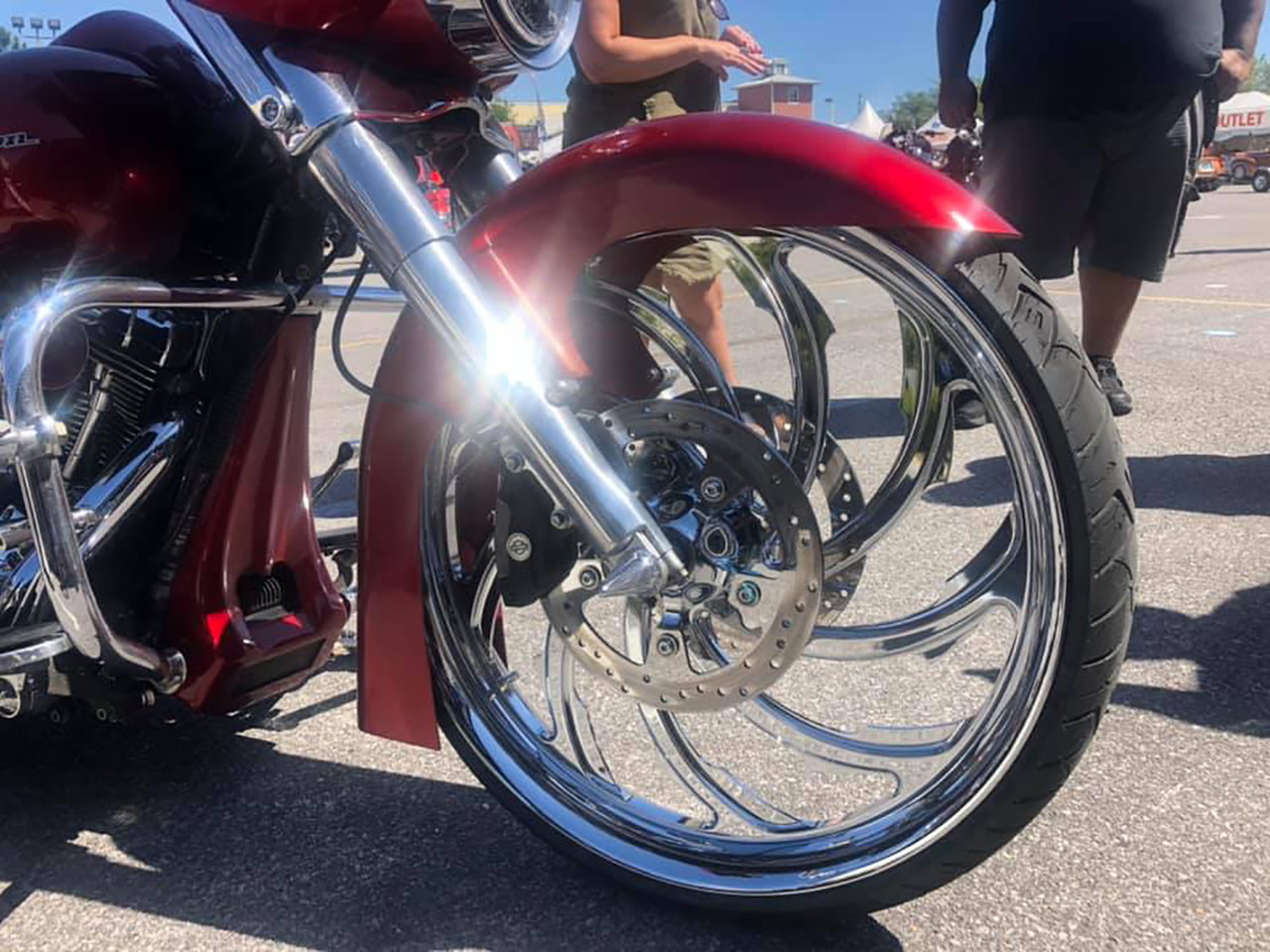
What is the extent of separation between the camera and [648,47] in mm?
2916

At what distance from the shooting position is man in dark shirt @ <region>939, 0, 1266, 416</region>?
303 cm

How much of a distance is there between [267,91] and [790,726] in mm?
1113

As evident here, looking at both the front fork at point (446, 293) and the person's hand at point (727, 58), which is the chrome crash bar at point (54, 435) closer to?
the front fork at point (446, 293)

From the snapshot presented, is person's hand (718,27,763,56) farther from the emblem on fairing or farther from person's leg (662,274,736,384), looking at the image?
the emblem on fairing

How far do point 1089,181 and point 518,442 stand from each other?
2364 millimetres

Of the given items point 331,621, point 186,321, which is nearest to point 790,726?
→ point 331,621

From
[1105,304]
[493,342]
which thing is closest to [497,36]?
[493,342]

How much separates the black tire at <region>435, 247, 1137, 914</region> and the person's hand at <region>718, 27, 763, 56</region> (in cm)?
188

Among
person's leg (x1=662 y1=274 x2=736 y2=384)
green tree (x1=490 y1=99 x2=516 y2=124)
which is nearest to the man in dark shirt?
person's leg (x1=662 y1=274 x2=736 y2=384)

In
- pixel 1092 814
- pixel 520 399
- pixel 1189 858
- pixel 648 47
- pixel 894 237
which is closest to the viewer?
pixel 894 237

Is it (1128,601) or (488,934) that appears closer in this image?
(1128,601)

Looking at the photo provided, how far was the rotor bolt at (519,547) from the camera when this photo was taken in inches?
62.8

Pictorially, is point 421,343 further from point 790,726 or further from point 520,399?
point 790,726

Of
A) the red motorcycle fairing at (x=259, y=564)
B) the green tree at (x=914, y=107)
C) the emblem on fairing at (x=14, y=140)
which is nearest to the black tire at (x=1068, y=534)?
the red motorcycle fairing at (x=259, y=564)
